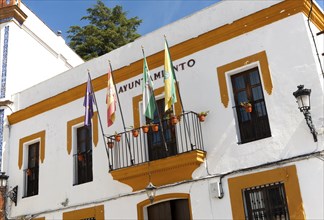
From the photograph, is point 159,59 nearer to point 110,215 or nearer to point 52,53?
point 110,215

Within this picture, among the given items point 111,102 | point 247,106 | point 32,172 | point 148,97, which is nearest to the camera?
point 247,106

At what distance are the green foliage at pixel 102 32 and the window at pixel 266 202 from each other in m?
15.7

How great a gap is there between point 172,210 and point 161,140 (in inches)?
60.6

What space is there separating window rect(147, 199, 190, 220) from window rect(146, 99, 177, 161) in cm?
101

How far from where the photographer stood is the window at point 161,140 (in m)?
9.99

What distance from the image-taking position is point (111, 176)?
10.5 metres

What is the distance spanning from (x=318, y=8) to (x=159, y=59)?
3.60 metres

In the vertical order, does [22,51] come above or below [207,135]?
above

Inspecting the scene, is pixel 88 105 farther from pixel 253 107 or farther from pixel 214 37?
pixel 253 107

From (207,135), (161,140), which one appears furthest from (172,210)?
Result: (207,135)

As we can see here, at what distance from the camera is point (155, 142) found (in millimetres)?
10242

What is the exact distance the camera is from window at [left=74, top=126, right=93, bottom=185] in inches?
443

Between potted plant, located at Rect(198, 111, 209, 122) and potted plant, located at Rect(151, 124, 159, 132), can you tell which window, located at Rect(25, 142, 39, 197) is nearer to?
potted plant, located at Rect(151, 124, 159, 132)

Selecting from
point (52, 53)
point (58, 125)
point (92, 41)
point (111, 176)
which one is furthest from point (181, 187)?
point (92, 41)
